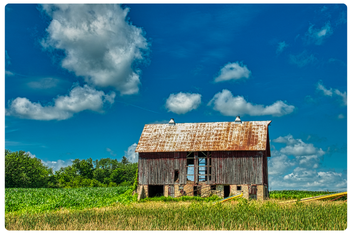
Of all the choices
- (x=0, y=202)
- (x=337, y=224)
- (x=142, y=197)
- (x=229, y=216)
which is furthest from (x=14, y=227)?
(x=142, y=197)

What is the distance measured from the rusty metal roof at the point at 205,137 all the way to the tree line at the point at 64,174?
155 ft

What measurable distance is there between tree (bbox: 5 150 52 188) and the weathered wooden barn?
46.9 m

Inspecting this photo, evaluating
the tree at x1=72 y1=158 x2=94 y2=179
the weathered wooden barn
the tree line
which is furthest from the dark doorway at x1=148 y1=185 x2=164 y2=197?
the tree at x1=72 y1=158 x2=94 y2=179

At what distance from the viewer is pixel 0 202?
9758 millimetres

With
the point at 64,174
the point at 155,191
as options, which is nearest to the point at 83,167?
the point at 64,174

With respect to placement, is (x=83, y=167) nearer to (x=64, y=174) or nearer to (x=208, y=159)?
(x=64, y=174)

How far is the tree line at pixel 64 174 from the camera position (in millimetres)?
71562

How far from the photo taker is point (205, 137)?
3512 cm

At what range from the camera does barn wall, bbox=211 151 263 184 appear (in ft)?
107

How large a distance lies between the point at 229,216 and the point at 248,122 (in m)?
22.1

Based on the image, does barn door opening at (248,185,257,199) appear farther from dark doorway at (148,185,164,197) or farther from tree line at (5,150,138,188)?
tree line at (5,150,138,188)

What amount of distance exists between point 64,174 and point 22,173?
18043 mm

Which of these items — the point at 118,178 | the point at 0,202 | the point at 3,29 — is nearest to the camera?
the point at 0,202

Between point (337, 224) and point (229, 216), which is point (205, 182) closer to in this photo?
point (229, 216)
